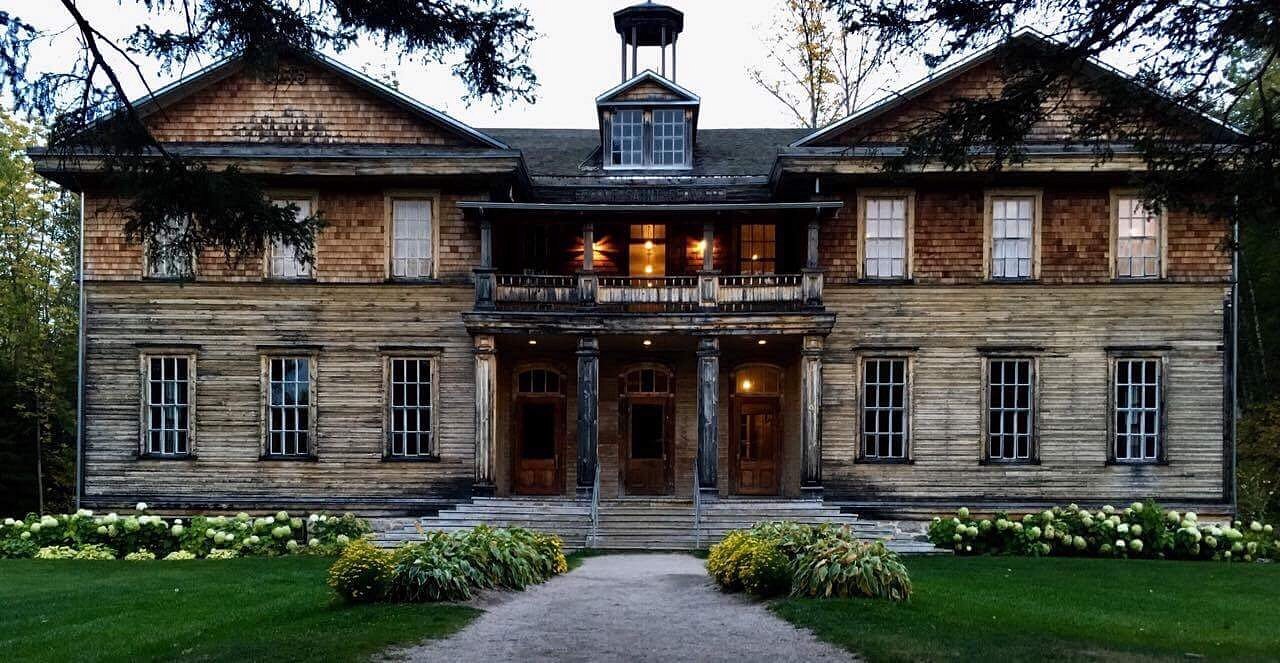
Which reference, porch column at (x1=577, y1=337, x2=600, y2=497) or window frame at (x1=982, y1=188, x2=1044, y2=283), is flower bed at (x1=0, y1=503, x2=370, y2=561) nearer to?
porch column at (x1=577, y1=337, x2=600, y2=497)

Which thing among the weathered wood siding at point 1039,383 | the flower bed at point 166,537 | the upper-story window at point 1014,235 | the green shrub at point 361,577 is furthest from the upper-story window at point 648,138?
the green shrub at point 361,577

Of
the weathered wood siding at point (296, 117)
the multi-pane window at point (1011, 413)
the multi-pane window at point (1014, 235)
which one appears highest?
the weathered wood siding at point (296, 117)

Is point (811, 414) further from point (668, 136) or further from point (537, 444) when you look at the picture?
point (668, 136)

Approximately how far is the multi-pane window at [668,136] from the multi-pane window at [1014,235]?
7.41 m

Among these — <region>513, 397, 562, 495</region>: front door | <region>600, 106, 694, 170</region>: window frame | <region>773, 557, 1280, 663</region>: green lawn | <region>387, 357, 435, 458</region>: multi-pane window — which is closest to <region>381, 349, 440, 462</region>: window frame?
<region>387, 357, 435, 458</region>: multi-pane window

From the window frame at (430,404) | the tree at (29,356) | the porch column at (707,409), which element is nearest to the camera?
the porch column at (707,409)

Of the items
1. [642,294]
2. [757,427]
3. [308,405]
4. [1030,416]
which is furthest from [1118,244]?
[308,405]

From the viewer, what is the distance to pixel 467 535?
54.1 feet

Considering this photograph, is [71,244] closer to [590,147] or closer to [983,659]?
[590,147]

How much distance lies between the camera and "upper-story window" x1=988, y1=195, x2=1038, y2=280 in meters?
25.6

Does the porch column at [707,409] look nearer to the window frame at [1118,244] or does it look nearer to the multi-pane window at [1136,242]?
the window frame at [1118,244]

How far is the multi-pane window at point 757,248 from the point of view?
89.5 ft

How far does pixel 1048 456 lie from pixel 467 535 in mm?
14204

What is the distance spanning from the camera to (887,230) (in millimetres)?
25781
